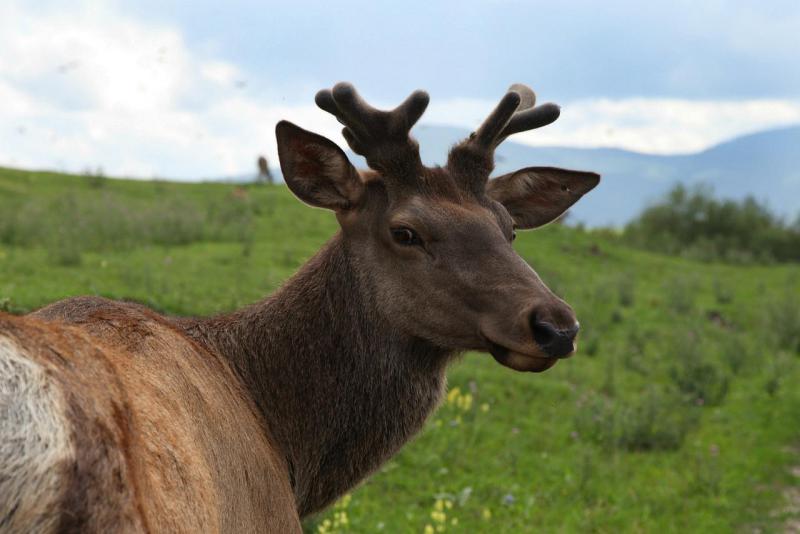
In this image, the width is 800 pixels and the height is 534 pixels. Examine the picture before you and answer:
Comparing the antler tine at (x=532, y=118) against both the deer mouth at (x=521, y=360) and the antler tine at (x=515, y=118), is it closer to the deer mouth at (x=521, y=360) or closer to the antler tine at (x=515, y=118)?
the antler tine at (x=515, y=118)

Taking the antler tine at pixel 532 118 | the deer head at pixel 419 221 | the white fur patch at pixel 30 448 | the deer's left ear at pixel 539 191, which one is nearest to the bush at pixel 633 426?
the deer's left ear at pixel 539 191

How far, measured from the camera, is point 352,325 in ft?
16.7

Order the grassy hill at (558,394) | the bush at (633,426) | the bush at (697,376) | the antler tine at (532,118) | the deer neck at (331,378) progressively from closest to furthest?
the deer neck at (331,378)
the antler tine at (532,118)
the grassy hill at (558,394)
the bush at (633,426)
the bush at (697,376)

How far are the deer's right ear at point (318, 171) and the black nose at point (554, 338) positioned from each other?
4.90 feet

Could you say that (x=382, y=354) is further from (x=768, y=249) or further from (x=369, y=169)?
(x=768, y=249)

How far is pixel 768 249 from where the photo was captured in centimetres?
3656

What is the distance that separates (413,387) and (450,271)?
2.38 ft

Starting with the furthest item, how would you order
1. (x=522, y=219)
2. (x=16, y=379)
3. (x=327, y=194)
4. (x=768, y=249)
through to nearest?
(x=768, y=249)
(x=522, y=219)
(x=327, y=194)
(x=16, y=379)

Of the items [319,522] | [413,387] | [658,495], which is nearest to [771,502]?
[658,495]

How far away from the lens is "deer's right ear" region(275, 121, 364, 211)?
5.13 metres

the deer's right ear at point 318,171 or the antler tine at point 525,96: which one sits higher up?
the antler tine at point 525,96

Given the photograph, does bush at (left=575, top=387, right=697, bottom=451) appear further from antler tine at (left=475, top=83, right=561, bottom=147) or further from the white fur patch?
the white fur patch

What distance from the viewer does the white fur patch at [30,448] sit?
2357mm

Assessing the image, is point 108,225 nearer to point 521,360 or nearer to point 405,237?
point 405,237
